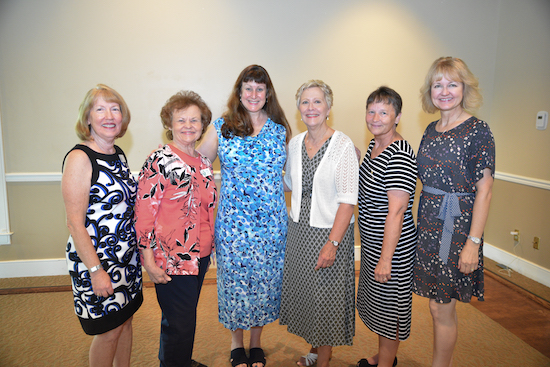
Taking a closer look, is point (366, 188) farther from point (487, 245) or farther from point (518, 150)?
point (487, 245)

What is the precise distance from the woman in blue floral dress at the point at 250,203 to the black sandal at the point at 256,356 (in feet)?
0.79

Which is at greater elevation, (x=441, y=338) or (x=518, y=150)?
(x=518, y=150)

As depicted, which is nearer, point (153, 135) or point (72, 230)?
point (72, 230)

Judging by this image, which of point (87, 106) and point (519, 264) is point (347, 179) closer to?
point (87, 106)

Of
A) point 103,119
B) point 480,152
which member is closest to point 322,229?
point 480,152

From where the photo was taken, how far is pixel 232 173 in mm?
1911

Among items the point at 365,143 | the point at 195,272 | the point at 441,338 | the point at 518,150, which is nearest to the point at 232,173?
the point at 195,272

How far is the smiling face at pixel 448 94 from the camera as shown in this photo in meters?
1.69

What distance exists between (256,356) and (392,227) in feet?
4.04

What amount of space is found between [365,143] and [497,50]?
1804mm

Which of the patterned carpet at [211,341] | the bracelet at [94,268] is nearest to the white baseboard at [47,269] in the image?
the patterned carpet at [211,341]

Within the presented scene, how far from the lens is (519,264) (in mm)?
3477

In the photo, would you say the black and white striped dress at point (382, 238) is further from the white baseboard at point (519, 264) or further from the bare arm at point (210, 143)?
the white baseboard at point (519, 264)

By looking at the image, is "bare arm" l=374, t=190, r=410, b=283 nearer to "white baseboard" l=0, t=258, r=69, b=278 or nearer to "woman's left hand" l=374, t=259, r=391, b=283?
"woman's left hand" l=374, t=259, r=391, b=283
